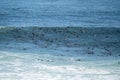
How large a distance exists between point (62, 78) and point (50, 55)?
569cm

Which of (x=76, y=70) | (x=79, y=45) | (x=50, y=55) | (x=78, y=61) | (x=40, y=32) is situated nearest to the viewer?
(x=76, y=70)

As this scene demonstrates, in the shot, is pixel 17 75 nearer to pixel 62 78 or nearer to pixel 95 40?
pixel 62 78

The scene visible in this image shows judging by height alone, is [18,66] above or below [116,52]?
above

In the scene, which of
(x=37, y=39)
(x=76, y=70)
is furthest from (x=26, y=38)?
(x=76, y=70)

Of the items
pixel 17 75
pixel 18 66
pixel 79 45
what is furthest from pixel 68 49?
pixel 17 75

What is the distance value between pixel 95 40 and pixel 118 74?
11297 mm

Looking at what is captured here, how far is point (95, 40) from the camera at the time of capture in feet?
80.6

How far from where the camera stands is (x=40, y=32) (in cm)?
2670

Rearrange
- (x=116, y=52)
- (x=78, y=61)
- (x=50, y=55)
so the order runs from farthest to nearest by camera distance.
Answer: (x=116, y=52)
(x=50, y=55)
(x=78, y=61)

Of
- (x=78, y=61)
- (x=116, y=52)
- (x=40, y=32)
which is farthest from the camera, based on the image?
(x=40, y=32)

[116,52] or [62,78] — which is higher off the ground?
[62,78]

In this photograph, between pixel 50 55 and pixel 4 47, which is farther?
pixel 4 47

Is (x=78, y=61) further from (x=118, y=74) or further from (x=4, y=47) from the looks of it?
(x=4, y=47)

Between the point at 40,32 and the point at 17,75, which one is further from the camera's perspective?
the point at 40,32
